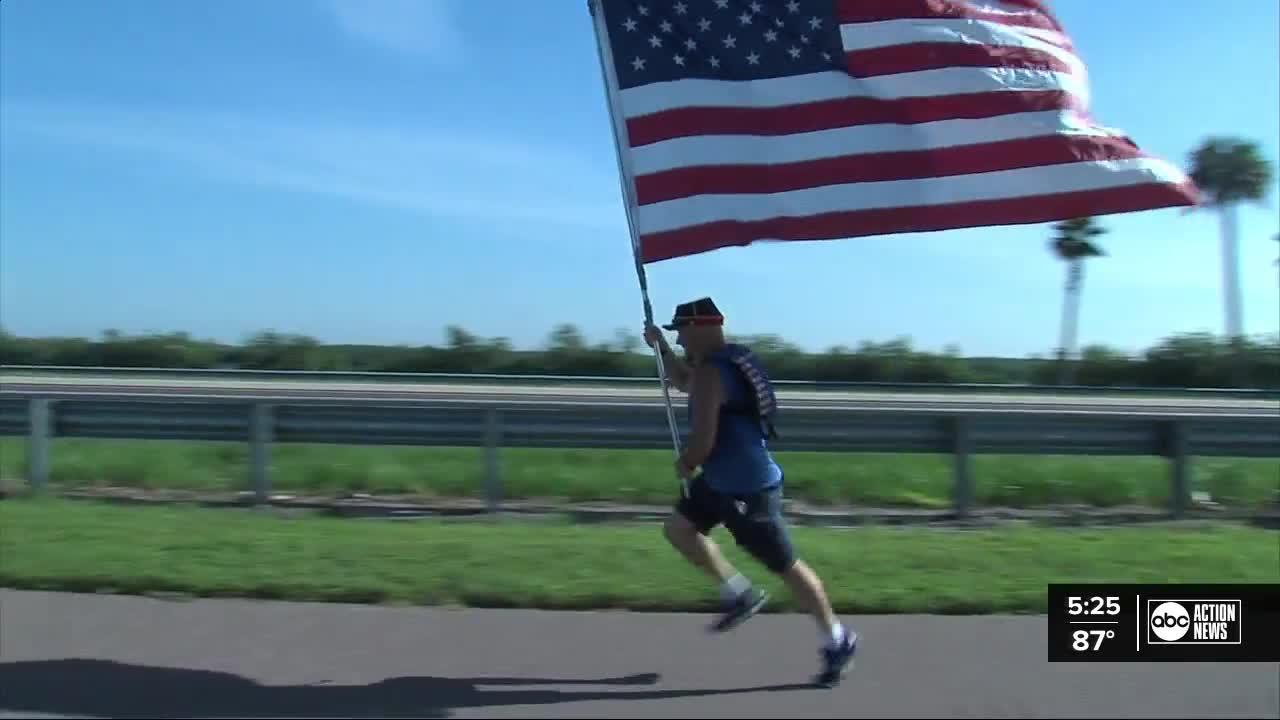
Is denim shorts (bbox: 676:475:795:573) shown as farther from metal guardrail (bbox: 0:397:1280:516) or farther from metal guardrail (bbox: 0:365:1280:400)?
metal guardrail (bbox: 0:365:1280:400)

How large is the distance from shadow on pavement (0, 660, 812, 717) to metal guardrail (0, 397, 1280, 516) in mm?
4727

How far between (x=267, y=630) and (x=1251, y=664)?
4.63m

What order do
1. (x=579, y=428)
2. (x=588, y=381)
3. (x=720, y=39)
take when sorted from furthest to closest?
(x=588, y=381) → (x=579, y=428) → (x=720, y=39)

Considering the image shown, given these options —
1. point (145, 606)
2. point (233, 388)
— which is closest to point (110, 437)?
point (145, 606)

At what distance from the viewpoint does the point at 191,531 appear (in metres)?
7.54

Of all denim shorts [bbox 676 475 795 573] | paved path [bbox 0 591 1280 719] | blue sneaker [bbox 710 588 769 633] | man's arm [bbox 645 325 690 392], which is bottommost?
paved path [bbox 0 591 1280 719]

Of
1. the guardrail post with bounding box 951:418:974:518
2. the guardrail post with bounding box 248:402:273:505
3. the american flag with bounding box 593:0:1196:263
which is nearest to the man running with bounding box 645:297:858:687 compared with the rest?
the american flag with bounding box 593:0:1196:263

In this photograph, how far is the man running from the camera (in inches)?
194

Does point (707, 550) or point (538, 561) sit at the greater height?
point (707, 550)

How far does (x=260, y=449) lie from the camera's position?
31.8 ft

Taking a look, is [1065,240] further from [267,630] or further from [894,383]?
[267,630]

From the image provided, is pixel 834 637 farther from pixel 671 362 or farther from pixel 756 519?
pixel 671 362

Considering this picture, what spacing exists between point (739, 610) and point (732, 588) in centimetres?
10

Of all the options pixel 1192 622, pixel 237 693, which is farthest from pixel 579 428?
pixel 1192 622
